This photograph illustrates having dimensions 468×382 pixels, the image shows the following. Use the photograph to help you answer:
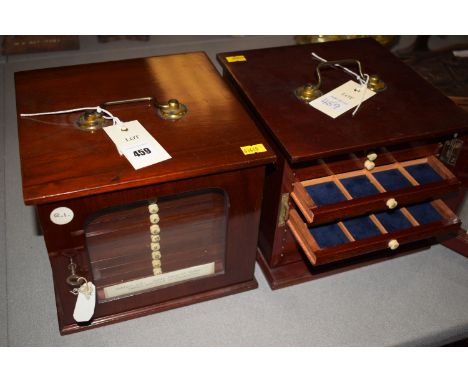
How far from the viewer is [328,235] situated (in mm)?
1156

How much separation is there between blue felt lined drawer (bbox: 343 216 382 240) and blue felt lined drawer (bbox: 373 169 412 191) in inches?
3.7

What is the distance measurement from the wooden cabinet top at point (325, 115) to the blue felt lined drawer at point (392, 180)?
129mm

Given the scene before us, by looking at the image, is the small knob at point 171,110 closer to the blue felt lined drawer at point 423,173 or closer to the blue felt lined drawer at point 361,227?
the blue felt lined drawer at point 361,227

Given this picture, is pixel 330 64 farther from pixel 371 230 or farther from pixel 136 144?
pixel 136 144

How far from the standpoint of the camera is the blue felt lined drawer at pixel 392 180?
1159 mm

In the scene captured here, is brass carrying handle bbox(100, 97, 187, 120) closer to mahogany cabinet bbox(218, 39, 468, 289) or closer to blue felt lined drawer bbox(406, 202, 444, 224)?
mahogany cabinet bbox(218, 39, 468, 289)

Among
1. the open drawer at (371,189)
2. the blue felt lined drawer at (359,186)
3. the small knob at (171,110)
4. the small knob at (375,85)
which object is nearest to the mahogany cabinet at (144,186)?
the small knob at (171,110)

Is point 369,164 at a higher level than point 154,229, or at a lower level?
higher

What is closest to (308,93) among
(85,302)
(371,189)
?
Answer: (371,189)

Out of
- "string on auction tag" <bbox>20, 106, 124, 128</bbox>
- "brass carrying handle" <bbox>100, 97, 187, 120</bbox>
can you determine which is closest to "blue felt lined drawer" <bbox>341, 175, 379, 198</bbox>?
"brass carrying handle" <bbox>100, 97, 187, 120</bbox>

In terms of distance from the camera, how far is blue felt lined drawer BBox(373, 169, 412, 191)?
1.16m

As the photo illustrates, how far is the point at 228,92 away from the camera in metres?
1.15

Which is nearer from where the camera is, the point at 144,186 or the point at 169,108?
the point at 144,186

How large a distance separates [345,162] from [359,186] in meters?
0.08
